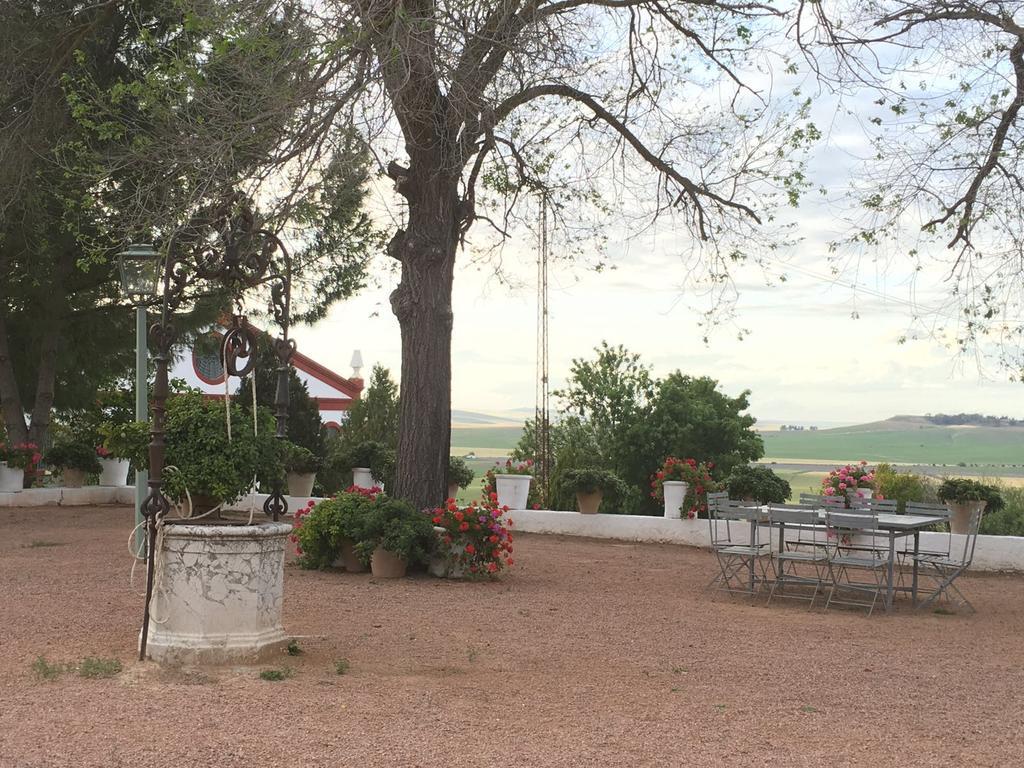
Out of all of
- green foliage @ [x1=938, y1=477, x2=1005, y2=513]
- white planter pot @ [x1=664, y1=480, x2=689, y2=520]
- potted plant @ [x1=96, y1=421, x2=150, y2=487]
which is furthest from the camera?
white planter pot @ [x1=664, y1=480, x2=689, y2=520]

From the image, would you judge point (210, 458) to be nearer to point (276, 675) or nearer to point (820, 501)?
point (276, 675)

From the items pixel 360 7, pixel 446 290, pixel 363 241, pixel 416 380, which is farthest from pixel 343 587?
pixel 363 241

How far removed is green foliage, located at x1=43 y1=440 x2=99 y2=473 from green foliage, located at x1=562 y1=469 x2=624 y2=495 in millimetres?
8853

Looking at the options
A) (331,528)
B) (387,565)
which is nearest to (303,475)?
(331,528)

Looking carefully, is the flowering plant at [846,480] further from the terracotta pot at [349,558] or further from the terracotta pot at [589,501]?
the terracotta pot at [349,558]

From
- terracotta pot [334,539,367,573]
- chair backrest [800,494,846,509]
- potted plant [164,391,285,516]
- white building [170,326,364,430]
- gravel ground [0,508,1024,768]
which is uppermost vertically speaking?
white building [170,326,364,430]

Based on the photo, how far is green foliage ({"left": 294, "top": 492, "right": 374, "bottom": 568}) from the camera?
1007 cm

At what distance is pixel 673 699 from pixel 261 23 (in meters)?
6.02

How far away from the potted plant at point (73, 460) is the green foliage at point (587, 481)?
8.86 metres

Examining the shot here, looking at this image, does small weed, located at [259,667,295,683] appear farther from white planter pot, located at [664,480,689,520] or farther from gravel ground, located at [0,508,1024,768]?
white planter pot, located at [664,480,689,520]

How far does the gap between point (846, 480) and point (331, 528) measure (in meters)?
6.78

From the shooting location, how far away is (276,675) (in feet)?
18.6

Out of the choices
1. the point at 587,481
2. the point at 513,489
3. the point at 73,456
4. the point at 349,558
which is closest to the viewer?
the point at 349,558

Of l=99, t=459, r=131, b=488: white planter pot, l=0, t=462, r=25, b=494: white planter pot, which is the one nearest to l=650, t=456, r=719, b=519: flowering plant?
l=99, t=459, r=131, b=488: white planter pot
